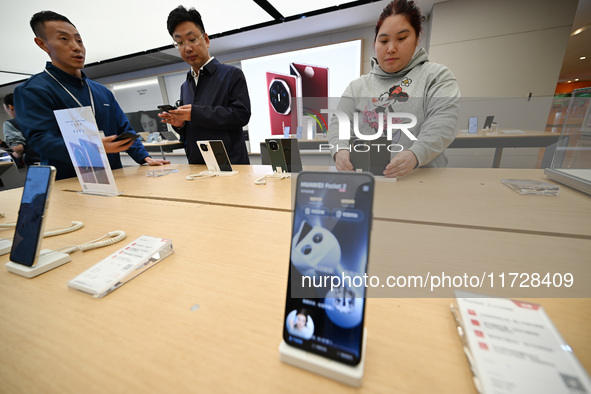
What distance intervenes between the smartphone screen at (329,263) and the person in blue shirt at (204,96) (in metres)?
1.36

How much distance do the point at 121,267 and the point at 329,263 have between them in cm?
41

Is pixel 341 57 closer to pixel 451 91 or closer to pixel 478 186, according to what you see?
pixel 451 91

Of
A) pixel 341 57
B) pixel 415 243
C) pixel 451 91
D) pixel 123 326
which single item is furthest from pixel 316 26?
pixel 123 326

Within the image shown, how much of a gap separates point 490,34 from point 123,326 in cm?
441

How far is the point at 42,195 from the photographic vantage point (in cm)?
46

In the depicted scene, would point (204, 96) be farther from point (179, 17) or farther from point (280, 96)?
point (280, 96)

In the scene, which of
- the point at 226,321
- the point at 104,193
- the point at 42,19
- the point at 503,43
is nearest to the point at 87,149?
the point at 104,193

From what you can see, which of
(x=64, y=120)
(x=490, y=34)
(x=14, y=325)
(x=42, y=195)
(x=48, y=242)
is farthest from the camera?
(x=490, y=34)

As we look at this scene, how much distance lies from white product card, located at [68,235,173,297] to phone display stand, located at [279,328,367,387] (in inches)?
13.1

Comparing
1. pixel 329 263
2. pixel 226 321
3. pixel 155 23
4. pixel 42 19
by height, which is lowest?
pixel 226 321

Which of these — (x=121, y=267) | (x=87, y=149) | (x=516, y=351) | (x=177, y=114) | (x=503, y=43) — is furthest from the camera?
(x=503, y=43)

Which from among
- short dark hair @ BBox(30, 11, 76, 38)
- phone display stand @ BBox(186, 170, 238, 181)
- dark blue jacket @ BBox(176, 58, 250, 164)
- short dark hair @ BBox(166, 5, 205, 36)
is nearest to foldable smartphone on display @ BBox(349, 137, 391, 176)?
phone display stand @ BBox(186, 170, 238, 181)

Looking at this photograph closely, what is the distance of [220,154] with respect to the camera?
124 centimetres

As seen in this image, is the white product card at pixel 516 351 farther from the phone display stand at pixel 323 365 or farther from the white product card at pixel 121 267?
the white product card at pixel 121 267
